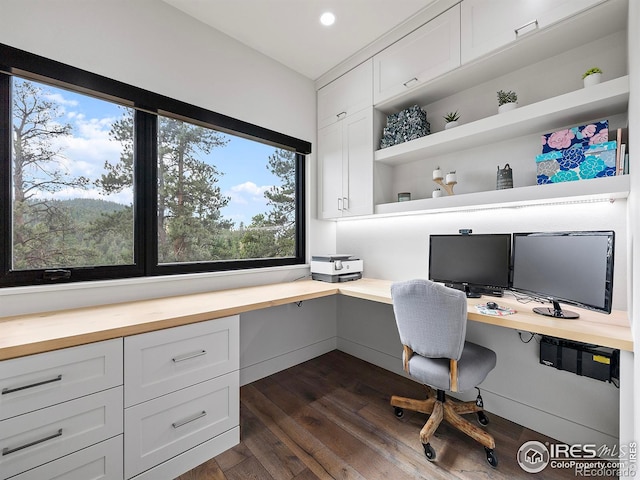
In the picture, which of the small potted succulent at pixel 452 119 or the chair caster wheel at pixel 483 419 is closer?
the chair caster wheel at pixel 483 419

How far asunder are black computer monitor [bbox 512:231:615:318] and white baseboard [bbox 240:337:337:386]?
188cm

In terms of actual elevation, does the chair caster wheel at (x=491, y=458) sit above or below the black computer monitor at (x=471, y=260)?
below

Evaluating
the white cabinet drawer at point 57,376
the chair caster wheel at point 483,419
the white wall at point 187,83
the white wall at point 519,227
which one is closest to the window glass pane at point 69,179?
the white wall at point 187,83

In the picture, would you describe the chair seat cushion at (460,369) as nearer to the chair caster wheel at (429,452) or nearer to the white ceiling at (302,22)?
the chair caster wheel at (429,452)

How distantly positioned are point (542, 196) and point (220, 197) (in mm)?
2186

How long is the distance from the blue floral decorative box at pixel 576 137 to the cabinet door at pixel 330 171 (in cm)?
154

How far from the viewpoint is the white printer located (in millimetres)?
2555

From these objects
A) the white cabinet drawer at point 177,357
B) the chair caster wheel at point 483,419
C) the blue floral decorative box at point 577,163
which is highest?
the blue floral decorative box at point 577,163

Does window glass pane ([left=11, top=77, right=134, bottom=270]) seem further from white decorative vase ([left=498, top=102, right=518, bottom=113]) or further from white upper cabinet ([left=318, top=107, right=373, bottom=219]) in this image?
white decorative vase ([left=498, top=102, right=518, bottom=113])

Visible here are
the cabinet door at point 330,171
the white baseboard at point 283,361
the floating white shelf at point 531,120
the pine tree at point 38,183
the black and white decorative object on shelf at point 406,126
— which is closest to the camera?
the floating white shelf at point 531,120

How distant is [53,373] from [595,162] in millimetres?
2669

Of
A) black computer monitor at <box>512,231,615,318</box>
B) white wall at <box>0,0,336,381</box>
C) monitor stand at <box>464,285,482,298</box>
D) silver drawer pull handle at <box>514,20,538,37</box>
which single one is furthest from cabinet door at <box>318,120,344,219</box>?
black computer monitor at <box>512,231,615,318</box>

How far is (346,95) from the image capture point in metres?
2.65

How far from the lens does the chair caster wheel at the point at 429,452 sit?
5.15ft
